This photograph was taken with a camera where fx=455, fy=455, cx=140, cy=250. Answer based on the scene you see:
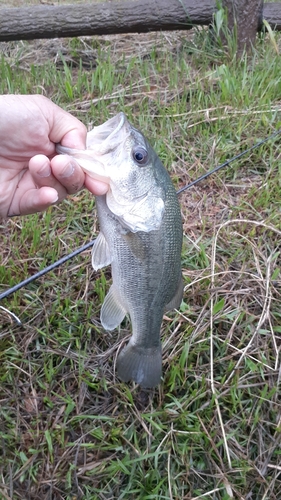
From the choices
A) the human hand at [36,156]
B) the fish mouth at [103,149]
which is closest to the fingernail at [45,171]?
the human hand at [36,156]

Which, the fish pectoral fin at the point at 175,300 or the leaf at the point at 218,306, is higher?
the fish pectoral fin at the point at 175,300

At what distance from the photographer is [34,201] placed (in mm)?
1823

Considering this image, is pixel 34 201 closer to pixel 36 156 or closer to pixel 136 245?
pixel 36 156

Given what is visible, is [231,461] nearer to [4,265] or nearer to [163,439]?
[163,439]

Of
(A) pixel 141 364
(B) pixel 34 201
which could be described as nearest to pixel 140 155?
(B) pixel 34 201

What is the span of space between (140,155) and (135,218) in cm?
22

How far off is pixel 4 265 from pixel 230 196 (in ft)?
4.68

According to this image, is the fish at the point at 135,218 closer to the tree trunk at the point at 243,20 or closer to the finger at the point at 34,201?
the finger at the point at 34,201

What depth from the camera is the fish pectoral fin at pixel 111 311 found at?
1.73m

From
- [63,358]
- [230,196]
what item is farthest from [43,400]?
[230,196]

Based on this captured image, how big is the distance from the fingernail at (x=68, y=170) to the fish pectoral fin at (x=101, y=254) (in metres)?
0.25

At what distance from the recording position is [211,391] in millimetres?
2072

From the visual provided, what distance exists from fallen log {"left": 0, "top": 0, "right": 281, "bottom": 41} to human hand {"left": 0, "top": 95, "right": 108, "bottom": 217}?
2.42 metres

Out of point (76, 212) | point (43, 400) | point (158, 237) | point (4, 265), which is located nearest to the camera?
point (158, 237)
